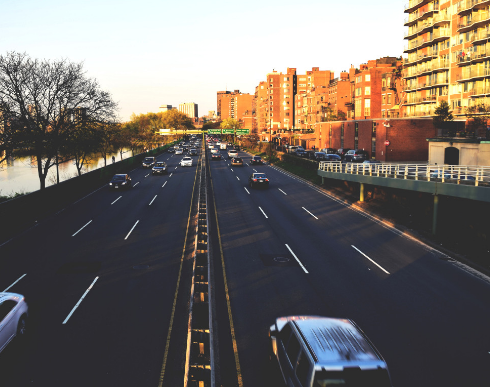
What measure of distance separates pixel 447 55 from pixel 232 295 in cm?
5629

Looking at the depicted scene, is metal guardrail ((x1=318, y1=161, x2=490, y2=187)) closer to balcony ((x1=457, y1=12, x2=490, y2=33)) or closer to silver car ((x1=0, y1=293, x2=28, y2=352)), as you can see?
silver car ((x1=0, y1=293, x2=28, y2=352))

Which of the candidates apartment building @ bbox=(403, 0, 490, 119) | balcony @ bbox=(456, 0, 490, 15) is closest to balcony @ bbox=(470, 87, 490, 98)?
apartment building @ bbox=(403, 0, 490, 119)

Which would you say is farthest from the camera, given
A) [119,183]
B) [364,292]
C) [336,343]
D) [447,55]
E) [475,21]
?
[447,55]

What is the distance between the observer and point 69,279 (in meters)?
16.2

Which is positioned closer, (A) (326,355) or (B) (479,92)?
(A) (326,355)

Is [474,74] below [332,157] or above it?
above

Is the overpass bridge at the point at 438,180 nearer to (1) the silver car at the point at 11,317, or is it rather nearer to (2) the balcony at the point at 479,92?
(1) the silver car at the point at 11,317

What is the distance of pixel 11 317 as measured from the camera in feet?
35.8

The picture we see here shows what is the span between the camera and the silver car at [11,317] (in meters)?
10.5

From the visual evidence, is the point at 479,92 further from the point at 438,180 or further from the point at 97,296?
the point at 97,296

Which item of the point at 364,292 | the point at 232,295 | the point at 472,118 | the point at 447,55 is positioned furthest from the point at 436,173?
the point at 447,55

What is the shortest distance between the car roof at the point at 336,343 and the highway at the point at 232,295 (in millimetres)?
1575

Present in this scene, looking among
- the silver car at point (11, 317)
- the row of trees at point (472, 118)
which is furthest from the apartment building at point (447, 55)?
the silver car at point (11, 317)

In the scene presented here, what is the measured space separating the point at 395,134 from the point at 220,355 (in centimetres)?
5366
